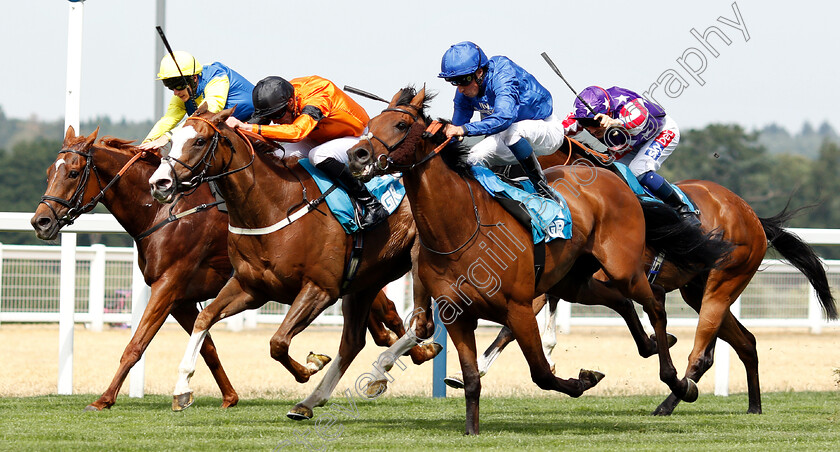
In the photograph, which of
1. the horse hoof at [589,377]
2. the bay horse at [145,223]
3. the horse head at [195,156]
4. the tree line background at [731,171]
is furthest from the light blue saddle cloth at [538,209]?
the tree line background at [731,171]

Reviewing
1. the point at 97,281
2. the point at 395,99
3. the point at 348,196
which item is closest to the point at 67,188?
the point at 348,196

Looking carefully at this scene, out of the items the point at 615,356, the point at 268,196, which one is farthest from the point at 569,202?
the point at 615,356

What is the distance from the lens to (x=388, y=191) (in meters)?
6.18

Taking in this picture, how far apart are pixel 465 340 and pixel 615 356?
723 cm

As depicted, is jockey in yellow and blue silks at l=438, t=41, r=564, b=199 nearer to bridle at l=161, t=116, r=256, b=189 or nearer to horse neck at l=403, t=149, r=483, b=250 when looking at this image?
horse neck at l=403, t=149, r=483, b=250

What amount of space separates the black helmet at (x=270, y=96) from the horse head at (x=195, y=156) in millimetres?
308

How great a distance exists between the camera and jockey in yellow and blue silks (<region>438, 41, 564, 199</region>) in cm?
534

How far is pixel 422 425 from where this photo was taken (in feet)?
19.5

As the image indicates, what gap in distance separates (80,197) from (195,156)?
55.8 inches

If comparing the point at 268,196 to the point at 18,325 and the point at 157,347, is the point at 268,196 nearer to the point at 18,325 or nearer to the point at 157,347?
the point at 157,347

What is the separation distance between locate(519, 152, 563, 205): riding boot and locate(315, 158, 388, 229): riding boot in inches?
34.4

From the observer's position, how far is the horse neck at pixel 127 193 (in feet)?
21.7

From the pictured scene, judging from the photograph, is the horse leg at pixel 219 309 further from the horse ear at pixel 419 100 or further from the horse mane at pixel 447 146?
the horse ear at pixel 419 100

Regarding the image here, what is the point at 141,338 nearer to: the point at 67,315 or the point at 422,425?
the point at 67,315
